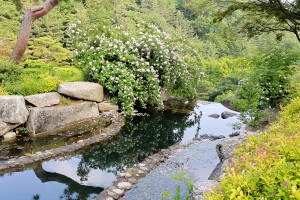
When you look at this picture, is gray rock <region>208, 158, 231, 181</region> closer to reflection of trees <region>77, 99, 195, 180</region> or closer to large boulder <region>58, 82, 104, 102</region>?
reflection of trees <region>77, 99, 195, 180</region>

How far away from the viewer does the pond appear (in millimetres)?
3619

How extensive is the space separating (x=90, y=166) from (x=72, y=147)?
0.70 meters

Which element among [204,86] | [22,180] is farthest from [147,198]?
[204,86]

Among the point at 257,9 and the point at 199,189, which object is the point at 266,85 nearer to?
the point at 257,9

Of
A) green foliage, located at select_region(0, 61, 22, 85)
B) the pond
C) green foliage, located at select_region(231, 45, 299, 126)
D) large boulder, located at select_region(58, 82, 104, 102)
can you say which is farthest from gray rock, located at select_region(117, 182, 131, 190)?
green foliage, located at select_region(0, 61, 22, 85)

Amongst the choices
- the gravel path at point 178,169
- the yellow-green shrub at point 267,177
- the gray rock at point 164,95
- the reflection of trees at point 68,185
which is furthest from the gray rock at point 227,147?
the gray rock at point 164,95

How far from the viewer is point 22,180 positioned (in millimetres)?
3807

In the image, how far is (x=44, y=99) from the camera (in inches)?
241

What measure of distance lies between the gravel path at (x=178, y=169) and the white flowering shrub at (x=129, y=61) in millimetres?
2618

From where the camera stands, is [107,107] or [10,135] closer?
[10,135]

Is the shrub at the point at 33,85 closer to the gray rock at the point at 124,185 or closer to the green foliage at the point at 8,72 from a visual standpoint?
the green foliage at the point at 8,72

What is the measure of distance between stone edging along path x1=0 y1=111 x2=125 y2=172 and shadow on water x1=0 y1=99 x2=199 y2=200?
13cm

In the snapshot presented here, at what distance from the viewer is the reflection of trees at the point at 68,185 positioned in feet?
11.6

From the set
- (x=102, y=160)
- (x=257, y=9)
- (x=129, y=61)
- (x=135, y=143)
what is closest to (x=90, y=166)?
(x=102, y=160)
